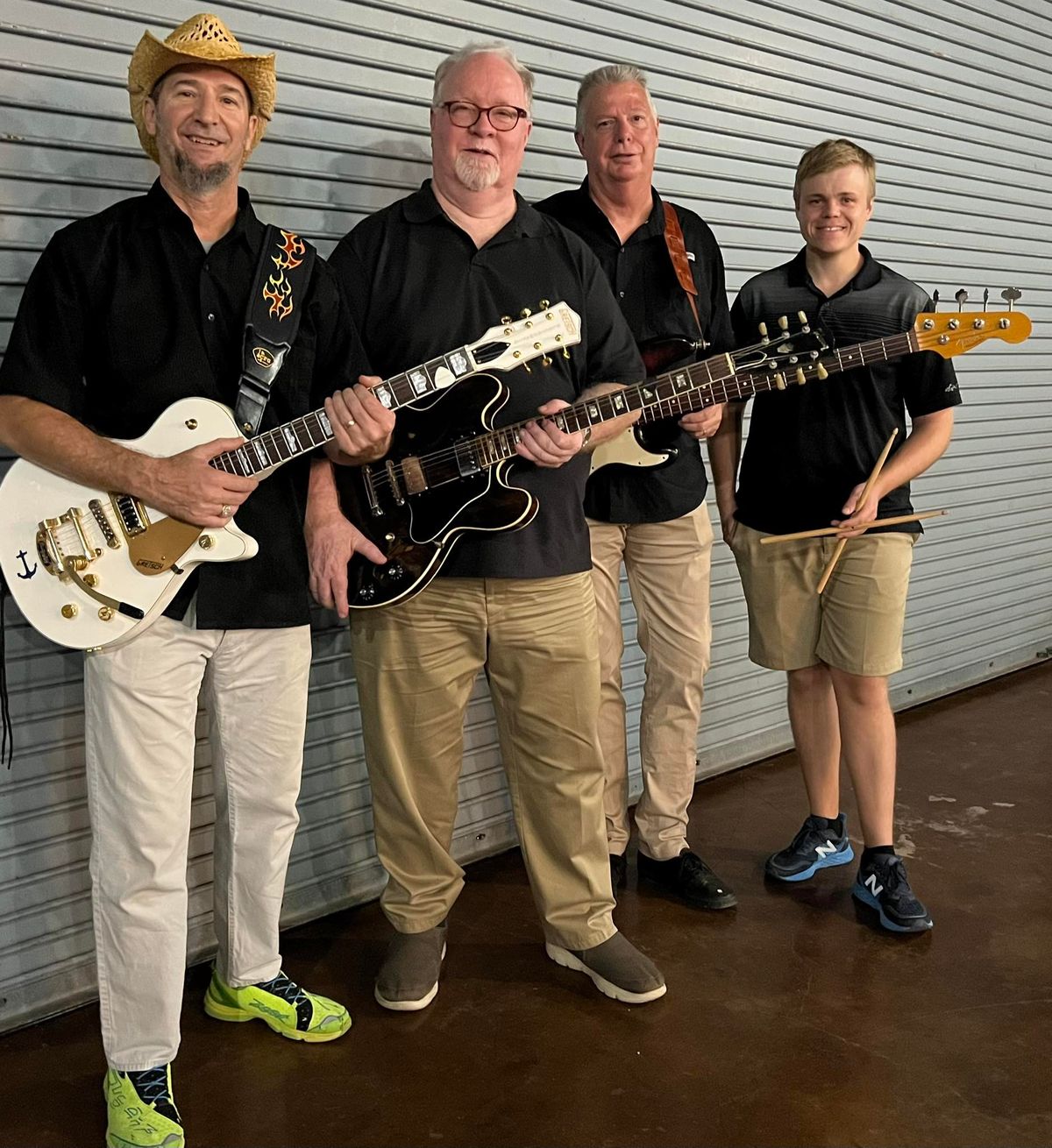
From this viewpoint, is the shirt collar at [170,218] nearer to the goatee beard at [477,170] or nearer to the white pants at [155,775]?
the goatee beard at [477,170]

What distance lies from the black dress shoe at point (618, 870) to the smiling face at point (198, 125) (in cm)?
214

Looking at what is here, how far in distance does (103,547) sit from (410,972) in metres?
1.24

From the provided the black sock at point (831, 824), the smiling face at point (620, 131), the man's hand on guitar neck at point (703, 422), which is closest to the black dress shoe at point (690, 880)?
the black sock at point (831, 824)

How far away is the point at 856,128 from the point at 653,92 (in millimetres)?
1254

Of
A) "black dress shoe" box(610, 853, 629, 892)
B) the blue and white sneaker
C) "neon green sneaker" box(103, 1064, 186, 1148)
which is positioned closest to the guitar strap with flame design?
"neon green sneaker" box(103, 1064, 186, 1148)

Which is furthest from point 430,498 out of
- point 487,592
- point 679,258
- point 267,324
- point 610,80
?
point 610,80

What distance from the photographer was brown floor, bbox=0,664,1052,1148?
7.70 ft

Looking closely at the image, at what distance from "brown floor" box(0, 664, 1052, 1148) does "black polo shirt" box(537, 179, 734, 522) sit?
113 centimetres

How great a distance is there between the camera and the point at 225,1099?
2432mm

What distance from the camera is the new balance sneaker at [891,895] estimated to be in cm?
315

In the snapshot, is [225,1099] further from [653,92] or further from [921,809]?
[653,92]

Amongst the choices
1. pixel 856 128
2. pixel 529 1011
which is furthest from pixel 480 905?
pixel 856 128

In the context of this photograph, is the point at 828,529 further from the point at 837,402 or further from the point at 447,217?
the point at 447,217

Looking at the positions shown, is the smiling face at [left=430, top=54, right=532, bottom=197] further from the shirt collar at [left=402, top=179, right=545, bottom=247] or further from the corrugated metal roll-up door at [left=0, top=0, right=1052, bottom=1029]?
the corrugated metal roll-up door at [left=0, top=0, right=1052, bottom=1029]
